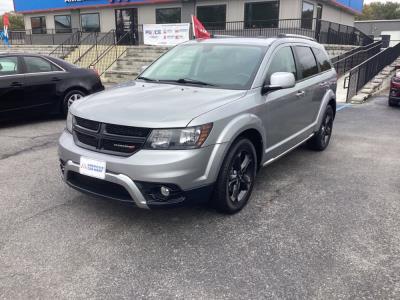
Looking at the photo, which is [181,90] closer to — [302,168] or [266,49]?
[266,49]

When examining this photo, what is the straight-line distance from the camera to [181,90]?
4.00 meters

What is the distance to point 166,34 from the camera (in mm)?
19594

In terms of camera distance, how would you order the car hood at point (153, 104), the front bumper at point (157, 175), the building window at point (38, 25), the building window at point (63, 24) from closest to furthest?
the front bumper at point (157, 175) < the car hood at point (153, 104) < the building window at point (63, 24) < the building window at point (38, 25)

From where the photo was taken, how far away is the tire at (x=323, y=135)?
6105 mm

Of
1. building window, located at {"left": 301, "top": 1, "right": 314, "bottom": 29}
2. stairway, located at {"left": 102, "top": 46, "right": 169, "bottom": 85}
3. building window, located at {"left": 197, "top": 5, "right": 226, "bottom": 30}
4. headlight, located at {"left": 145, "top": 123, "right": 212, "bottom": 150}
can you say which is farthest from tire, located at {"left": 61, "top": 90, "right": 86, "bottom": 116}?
building window, located at {"left": 197, "top": 5, "right": 226, "bottom": 30}

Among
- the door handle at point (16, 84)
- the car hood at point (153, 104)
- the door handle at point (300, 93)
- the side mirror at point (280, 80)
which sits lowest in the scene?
the door handle at point (16, 84)

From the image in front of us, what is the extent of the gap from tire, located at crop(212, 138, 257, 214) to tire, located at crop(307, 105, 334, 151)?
2.35 meters

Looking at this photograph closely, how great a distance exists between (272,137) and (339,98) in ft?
29.0

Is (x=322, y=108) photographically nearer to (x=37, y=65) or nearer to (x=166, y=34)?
(x=37, y=65)

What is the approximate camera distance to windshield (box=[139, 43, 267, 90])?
13.7 feet

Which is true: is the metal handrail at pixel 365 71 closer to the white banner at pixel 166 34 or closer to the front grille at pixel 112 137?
the white banner at pixel 166 34

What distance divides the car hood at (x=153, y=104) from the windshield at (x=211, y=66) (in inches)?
8.8

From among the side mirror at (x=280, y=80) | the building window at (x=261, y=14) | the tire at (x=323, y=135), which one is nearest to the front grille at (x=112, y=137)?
the side mirror at (x=280, y=80)

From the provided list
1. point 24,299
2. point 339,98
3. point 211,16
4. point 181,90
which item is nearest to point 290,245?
point 181,90
